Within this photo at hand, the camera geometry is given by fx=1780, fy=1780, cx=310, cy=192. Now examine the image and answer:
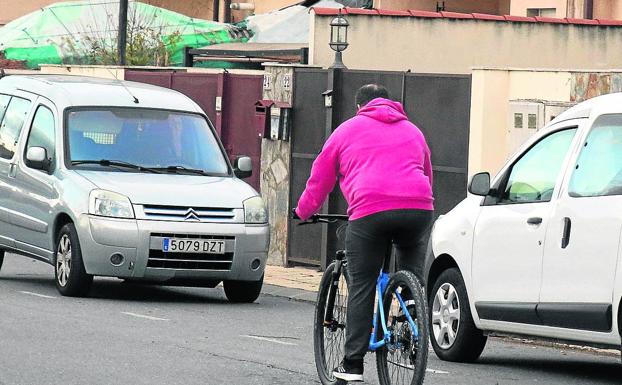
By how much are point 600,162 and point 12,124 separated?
8382 millimetres

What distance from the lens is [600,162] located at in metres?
10.8

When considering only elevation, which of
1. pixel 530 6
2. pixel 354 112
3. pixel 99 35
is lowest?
pixel 354 112

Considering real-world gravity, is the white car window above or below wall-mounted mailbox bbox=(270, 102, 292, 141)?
below

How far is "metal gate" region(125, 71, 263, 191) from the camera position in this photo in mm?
21938

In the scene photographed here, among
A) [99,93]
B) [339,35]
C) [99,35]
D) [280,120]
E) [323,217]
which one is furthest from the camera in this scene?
[99,35]

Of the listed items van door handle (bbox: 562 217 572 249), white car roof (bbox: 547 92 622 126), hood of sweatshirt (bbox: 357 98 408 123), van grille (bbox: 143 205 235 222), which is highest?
white car roof (bbox: 547 92 622 126)

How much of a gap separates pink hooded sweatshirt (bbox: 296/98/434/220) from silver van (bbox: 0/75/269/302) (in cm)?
560

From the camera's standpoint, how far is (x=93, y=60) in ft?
113

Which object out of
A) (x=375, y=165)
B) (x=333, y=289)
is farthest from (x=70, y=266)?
(x=375, y=165)

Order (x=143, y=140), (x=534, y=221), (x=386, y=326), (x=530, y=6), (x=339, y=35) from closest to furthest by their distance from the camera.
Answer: (x=386, y=326) → (x=534, y=221) → (x=143, y=140) → (x=339, y=35) → (x=530, y=6)

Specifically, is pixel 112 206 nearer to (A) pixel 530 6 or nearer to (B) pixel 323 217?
(B) pixel 323 217

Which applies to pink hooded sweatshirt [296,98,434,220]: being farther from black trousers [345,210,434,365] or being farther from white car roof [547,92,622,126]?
white car roof [547,92,622,126]

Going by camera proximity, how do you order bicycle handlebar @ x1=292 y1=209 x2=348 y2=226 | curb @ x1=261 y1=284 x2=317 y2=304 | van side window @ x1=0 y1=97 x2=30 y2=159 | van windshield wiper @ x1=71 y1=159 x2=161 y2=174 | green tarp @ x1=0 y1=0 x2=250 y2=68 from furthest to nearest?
green tarp @ x1=0 y1=0 x2=250 y2=68 → van side window @ x1=0 y1=97 x2=30 y2=159 → curb @ x1=261 y1=284 x2=317 y2=304 → van windshield wiper @ x1=71 y1=159 x2=161 y2=174 → bicycle handlebar @ x1=292 y1=209 x2=348 y2=226

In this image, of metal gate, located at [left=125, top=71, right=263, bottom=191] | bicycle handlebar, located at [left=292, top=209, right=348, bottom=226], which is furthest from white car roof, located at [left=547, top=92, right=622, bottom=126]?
metal gate, located at [left=125, top=71, right=263, bottom=191]
